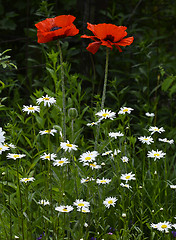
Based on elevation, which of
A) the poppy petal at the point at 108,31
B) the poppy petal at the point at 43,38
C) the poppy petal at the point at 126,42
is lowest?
the poppy petal at the point at 126,42

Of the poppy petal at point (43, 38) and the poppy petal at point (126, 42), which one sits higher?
the poppy petal at point (43, 38)

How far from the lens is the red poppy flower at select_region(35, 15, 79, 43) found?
173 centimetres

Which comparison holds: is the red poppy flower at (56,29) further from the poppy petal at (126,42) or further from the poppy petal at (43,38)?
the poppy petal at (126,42)

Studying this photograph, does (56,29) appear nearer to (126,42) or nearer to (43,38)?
(43,38)

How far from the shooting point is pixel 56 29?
70.1 inches

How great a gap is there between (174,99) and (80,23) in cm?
99

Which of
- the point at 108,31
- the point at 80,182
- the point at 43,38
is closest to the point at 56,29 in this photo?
the point at 43,38

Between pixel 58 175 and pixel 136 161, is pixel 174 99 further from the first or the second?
pixel 58 175

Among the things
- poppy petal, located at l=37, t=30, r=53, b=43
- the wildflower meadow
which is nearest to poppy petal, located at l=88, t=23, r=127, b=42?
the wildflower meadow

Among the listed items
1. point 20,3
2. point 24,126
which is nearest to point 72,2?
point 20,3

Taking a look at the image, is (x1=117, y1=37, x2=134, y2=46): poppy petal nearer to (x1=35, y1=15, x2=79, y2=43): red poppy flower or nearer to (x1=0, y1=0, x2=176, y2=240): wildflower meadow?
(x1=0, y1=0, x2=176, y2=240): wildflower meadow

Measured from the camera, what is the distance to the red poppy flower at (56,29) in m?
1.73

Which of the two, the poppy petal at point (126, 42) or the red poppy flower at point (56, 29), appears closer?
the red poppy flower at point (56, 29)

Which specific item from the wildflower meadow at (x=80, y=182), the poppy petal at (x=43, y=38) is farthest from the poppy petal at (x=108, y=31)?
the poppy petal at (x=43, y=38)
